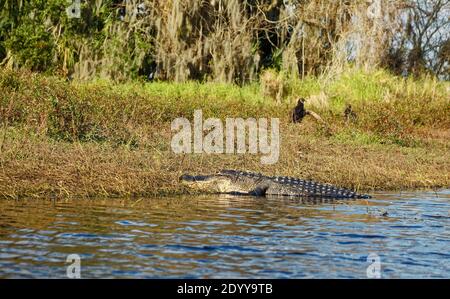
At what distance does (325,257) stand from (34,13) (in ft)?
66.0

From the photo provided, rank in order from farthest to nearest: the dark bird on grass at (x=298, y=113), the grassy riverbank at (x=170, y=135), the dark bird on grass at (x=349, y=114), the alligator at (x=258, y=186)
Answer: the dark bird on grass at (x=349, y=114) < the dark bird on grass at (x=298, y=113) < the alligator at (x=258, y=186) < the grassy riverbank at (x=170, y=135)

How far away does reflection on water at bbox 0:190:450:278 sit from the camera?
718 cm

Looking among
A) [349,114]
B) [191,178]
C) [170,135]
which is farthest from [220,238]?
[349,114]

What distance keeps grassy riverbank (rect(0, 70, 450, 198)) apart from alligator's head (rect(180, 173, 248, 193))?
8.2 inches

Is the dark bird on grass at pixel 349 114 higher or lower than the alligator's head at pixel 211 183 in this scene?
higher

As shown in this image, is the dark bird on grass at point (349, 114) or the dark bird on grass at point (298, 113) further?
the dark bird on grass at point (349, 114)

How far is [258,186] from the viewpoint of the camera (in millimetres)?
12266

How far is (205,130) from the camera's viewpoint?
17.5m

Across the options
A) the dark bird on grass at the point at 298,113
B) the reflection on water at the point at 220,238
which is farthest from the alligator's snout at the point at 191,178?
the dark bird on grass at the point at 298,113

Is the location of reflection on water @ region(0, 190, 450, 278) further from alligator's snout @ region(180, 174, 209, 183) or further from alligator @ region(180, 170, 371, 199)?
alligator's snout @ region(180, 174, 209, 183)

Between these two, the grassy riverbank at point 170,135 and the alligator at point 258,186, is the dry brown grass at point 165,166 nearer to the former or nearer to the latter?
the grassy riverbank at point 170,135

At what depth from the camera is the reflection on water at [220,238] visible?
7180 mm

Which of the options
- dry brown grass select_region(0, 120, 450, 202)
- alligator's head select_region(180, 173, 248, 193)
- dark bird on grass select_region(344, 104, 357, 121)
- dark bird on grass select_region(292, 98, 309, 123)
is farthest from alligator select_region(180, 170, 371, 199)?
dark bird on grass select_region(344, 104, 357, 121)
